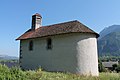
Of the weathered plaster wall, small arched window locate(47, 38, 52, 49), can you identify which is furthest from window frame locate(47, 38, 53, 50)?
the weathered plaster wall

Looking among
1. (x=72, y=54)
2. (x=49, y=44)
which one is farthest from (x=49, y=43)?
(x=72, y=54)

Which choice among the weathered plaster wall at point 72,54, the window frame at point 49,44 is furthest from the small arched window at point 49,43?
the weathered plaster wall at point 72,54

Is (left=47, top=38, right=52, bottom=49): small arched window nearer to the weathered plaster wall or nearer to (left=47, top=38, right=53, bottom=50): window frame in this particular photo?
(left=47, top=38, right=53, bottom=50): window frame

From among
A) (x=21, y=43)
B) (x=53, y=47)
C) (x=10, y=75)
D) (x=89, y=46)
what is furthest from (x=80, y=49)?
(x=10, y=75)

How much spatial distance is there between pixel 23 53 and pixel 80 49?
974 centimetres

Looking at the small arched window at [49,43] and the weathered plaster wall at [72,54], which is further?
the small arched window at [49,43]

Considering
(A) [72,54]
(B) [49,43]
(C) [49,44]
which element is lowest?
(A) [72,54]

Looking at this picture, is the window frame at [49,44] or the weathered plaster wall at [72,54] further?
the window frame at [49,44]

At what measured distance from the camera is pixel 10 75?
30.7ft

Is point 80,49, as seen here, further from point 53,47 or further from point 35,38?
point 35,38

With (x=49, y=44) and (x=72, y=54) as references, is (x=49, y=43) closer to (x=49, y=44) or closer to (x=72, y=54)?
(x=49, y=44)

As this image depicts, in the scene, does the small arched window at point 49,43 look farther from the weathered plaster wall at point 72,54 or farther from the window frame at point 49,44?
the weathered plaster wall at point 72,54

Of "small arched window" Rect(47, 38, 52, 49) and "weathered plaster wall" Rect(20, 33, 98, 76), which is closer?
"weathered plaster wall" Rect(20, 33, 98, 76)

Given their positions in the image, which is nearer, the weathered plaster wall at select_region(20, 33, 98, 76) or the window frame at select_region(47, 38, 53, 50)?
the weathered plaster wall at select_region(20, 33, 98, 76)
